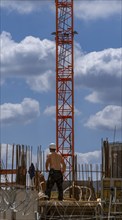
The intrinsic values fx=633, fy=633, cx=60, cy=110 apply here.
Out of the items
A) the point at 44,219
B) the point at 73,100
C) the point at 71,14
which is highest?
the point at 71,14

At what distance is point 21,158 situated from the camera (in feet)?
64.7

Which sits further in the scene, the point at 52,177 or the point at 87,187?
the point at 87,187

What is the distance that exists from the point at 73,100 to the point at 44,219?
27.4 meters

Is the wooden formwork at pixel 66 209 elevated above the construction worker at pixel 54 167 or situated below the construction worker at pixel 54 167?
below

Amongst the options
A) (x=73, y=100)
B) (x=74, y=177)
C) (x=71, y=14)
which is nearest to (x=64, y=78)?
(x=73, y=100)

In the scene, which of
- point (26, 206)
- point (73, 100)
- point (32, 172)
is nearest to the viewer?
point (26, 206)

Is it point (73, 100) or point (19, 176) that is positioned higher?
point (73, 100)

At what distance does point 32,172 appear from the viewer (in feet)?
66.9

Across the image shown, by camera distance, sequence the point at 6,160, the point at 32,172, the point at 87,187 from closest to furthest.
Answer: the point at 6,160 < the point at 32,172 < the point at 87,187

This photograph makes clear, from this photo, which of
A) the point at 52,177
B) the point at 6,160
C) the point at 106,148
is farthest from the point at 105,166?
the point at 6,160

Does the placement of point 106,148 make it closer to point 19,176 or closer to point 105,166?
point 105,166

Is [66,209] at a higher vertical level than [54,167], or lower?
lower

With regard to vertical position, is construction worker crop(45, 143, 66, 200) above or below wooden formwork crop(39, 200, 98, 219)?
above

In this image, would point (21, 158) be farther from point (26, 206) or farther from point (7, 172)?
point (26, 206)
